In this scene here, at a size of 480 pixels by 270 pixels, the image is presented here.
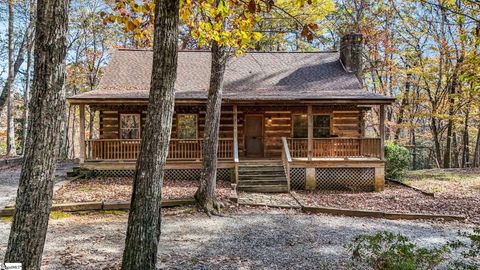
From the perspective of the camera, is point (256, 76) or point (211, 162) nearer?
point (211, 162)

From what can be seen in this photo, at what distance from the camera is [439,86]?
21312mm

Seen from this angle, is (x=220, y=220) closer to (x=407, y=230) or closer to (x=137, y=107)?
(x=407, y=230)

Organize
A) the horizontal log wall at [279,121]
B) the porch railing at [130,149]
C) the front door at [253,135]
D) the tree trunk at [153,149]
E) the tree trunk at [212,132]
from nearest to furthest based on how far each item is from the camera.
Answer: the tree trunk at [153,149] < the tree trunk at [212,132] < the porch railing at [130,149] < the horizontal log wall at [279,121] < the front door at [253,135]

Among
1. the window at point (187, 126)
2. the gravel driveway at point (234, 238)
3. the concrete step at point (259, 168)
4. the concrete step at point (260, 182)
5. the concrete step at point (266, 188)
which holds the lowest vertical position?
the gravel driveway at point (234, 238)

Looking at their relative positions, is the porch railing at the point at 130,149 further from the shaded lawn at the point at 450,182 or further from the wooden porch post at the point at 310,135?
the shaded lawn at the point at 450,182

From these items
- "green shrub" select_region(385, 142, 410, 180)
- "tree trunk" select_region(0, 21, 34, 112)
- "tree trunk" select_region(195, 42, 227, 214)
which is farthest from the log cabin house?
"tree trunk" select_region(0, 21, 34, 112)

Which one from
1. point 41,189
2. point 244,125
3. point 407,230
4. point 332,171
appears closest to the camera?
point 41,189

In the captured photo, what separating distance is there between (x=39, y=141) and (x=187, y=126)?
13107 millimetres

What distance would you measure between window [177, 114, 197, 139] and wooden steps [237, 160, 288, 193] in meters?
3.51

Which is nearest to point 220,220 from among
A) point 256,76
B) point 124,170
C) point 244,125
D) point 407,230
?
point 407,230

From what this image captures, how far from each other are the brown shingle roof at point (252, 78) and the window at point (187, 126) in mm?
1289

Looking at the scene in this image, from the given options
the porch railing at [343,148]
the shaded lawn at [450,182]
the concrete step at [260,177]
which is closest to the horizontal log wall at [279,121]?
the porch railing at [343,148]

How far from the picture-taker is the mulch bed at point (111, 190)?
9.95 metres

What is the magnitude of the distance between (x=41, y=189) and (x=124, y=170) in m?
11.2
